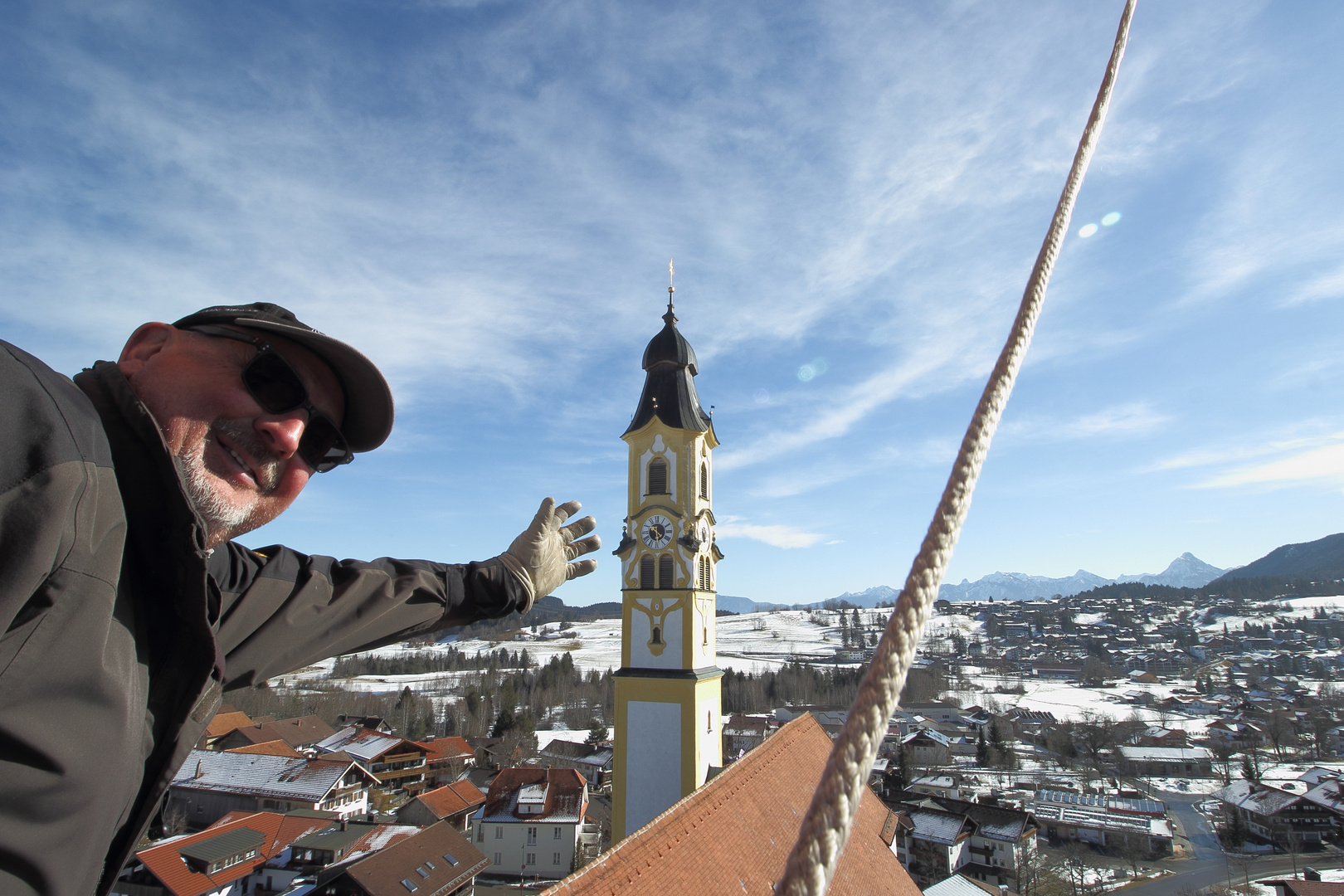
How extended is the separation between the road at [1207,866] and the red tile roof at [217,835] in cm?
3332

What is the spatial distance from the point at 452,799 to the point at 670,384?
2555 centimetres

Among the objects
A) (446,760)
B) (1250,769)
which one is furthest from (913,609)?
(1250,769)

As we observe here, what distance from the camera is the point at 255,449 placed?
1302 mm

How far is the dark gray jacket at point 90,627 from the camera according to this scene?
74cm

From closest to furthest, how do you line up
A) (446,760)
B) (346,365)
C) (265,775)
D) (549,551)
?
(346,365)
(549,551)
(265,775)
(446,760)

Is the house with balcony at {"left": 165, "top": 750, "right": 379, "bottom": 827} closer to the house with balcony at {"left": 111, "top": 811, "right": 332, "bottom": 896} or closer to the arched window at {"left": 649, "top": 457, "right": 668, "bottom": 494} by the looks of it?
the house with balcony at {"left": 111, "top": 811, "right": 332, "bottom": 896}

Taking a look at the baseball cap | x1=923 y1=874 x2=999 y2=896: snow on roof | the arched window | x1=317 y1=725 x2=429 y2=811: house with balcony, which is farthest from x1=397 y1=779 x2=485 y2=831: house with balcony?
the baseball cap

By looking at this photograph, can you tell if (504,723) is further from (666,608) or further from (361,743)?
(666,608)

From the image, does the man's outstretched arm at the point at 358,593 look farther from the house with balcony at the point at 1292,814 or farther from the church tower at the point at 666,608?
the house with balcony at the point at 1292,814

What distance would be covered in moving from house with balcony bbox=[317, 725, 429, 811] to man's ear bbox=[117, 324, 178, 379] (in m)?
43.5

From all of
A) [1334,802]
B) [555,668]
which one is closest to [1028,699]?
[1334,802]

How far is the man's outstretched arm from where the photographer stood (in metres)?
1.65

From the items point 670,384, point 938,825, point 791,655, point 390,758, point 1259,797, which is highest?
point 670,384

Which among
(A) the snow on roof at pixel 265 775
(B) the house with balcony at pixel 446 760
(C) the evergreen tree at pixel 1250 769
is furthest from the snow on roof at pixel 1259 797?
(A) the snow on roof at pixel 265 775
